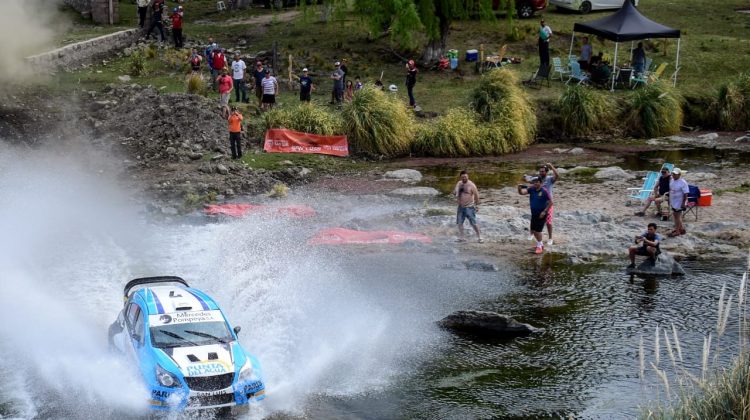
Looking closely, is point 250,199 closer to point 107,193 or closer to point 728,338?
point 107,193

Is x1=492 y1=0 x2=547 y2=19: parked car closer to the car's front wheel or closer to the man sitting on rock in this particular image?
the car's front wheel

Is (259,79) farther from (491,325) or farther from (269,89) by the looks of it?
(491,325)

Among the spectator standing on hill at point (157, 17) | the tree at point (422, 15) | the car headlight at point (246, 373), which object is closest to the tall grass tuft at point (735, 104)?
the tree at point (422, 15)

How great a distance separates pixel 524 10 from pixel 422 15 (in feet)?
31.6

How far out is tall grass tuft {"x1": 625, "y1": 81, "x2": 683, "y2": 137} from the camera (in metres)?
36.4

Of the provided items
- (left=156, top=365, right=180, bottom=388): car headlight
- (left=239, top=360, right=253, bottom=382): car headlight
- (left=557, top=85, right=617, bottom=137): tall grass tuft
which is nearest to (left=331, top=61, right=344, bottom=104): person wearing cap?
(left=557, top=85, right=617, bottom=137): tall grass tuft

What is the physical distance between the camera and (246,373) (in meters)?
14.7

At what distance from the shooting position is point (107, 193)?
27.7m

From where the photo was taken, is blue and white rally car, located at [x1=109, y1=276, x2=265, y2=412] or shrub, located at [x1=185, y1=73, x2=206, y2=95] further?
shrub, located at [x1=185, y1=73, x2=206, y2=95]

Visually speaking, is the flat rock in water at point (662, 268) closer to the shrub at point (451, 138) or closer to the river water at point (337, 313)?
the river water at point (337, 313)

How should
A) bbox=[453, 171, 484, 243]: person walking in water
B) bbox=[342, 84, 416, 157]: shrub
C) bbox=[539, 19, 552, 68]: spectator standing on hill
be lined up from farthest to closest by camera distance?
bbox=[539, 19, 552, 68]: spectator standing on hill < bbox=[342, 84, 416, 157]: shrub < bbox=[453, 171, 484, 243]: person walking in water

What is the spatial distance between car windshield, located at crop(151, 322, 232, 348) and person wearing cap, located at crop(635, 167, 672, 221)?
15.0 m

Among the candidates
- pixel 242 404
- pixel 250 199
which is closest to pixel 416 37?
pixel 250 199

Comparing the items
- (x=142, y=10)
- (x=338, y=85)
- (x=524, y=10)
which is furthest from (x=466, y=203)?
(x=142, y=10)
